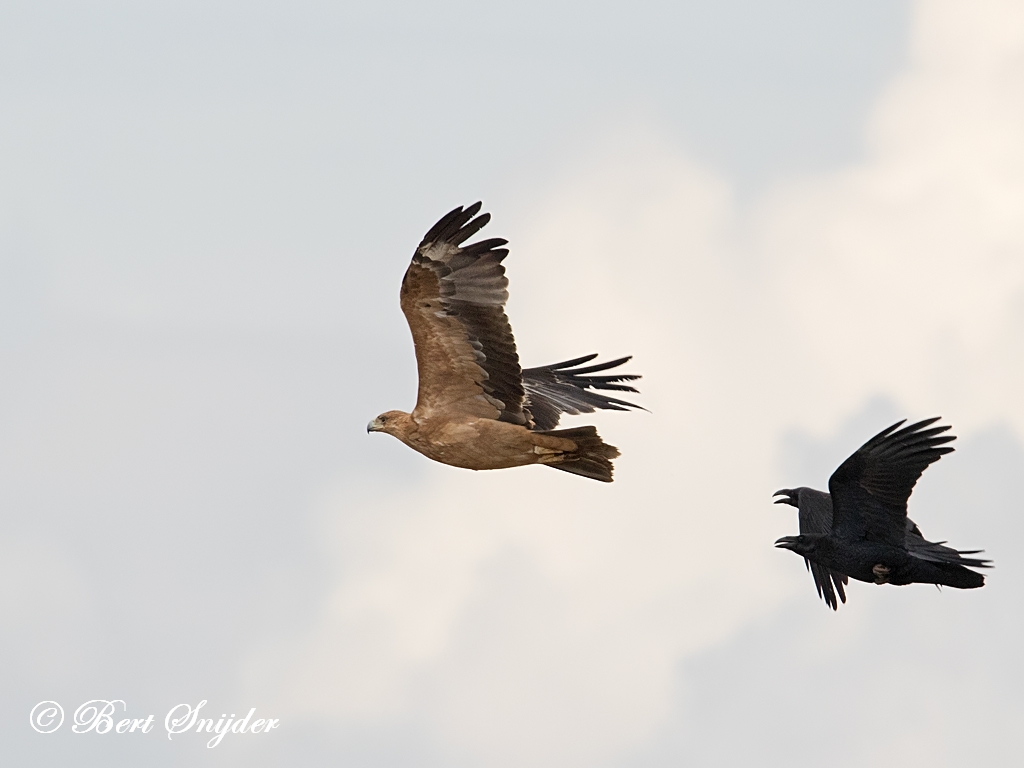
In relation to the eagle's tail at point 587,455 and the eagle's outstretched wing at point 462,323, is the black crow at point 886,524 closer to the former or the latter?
the eagle's tail at point 587,455

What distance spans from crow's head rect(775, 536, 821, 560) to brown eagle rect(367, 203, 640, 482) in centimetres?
262

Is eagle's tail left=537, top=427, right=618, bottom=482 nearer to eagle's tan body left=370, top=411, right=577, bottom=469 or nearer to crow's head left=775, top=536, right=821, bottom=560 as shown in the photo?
eagle's tan body left=370, top=411, right=577, bottom=469

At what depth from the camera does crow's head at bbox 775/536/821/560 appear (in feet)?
57.5

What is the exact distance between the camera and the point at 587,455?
15.8m

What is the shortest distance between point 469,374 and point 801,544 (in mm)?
3732

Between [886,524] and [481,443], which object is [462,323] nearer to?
[481,443]

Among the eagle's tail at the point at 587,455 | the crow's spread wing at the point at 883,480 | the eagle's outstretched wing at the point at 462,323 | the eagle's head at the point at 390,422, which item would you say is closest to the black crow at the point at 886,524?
the crow's spread wing at the point at 883,480

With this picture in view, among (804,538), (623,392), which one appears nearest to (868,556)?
(804,538)

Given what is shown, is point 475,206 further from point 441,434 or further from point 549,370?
point 549,370

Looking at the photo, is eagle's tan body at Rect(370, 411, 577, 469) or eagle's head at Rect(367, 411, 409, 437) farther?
eagle's head at Rect(367, 411, 409, 437)

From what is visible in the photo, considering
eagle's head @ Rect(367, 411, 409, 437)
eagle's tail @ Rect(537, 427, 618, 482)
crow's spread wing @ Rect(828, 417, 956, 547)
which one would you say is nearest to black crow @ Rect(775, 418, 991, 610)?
crow's spread wing @ Rect(828, 417, 956, 547)

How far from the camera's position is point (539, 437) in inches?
621

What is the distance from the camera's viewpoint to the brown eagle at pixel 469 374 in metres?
15.2

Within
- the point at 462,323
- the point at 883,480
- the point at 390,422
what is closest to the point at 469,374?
the point at 462,323
